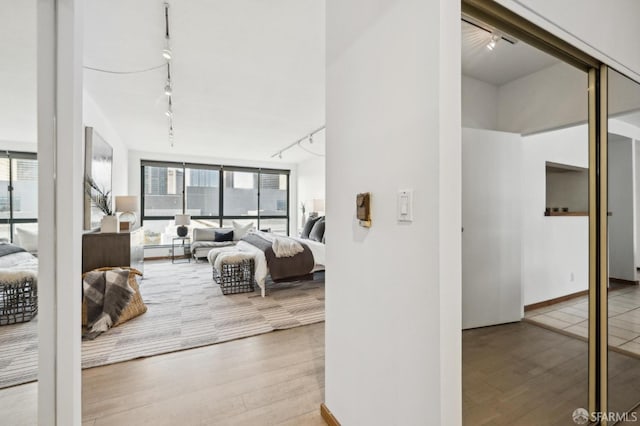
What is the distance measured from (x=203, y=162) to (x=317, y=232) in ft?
13.3

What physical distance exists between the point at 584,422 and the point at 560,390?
0.64ft

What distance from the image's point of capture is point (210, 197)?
757 centimetres

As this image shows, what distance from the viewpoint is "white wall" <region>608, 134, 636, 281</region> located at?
1.64 metres

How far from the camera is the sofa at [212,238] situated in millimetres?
6336

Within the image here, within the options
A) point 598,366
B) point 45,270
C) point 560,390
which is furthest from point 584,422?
point 45,270

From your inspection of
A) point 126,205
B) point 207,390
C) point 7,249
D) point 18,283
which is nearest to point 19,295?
point 18,283

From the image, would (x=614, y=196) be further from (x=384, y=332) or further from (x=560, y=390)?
(x=384, y=332)

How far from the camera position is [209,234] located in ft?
22.3

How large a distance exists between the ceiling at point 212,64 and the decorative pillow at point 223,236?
257cm

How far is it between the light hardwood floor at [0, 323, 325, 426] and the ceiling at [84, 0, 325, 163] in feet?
8.11

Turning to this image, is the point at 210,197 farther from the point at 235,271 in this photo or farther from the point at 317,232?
the point at 235,271

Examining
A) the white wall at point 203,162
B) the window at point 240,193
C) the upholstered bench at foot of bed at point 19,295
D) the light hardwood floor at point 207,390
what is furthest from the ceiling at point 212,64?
the window at point 240,193

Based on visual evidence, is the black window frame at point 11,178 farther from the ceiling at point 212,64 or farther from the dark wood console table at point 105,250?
the dark wood console table at point 105,250

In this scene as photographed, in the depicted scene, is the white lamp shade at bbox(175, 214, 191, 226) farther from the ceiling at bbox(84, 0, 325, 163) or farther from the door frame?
the door frame
